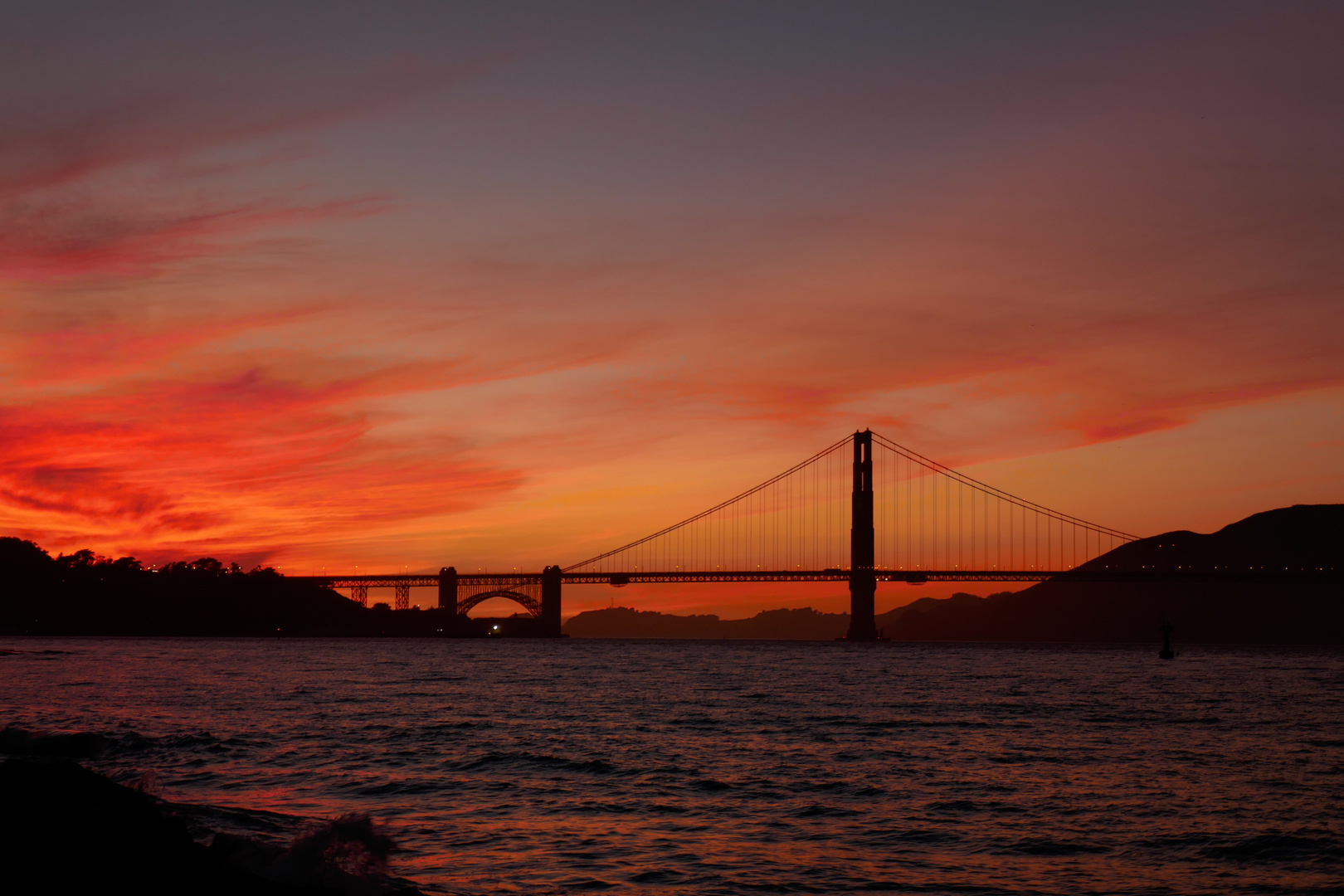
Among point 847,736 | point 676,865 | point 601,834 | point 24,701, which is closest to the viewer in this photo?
point 676,865

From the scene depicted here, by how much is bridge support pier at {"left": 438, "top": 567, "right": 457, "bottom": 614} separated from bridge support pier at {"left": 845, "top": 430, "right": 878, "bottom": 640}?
56388 mm

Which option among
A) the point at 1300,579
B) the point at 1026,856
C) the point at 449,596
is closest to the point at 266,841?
the point at 1026,856

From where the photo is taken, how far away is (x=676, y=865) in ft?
50.0

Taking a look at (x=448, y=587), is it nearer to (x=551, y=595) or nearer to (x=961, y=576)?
(x=551, y=595)

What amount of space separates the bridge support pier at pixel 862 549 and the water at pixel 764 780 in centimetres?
8043

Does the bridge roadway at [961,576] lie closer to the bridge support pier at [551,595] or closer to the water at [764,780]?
the bridge support pier at [551,595]

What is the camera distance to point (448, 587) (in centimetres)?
16125

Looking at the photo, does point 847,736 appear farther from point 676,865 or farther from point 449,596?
point 449,596

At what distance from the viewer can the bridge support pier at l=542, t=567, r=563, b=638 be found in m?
150

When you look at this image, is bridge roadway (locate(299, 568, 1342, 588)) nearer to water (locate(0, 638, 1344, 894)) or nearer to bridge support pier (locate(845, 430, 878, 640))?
bridge support pier (locate(845, 430, 878, 640))

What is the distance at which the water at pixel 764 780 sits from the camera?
15.2 metres

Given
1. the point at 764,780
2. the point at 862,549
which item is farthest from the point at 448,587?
the point at 764,780

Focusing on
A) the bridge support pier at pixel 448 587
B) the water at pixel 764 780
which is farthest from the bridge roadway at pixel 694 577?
the water at pixel 764 780

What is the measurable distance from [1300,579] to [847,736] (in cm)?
10411
